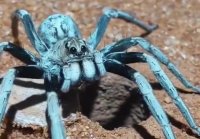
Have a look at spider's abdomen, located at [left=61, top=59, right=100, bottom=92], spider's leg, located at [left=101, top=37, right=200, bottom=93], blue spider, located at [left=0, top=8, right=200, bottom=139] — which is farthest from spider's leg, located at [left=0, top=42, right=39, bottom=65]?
spider's leg, located at [left=101, top=37, right=200, bottom=93]

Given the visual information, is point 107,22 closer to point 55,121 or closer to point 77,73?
point 77,73

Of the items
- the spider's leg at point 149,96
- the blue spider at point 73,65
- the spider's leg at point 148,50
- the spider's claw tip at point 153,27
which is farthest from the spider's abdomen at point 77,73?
the spider's claw tip at point 153,27

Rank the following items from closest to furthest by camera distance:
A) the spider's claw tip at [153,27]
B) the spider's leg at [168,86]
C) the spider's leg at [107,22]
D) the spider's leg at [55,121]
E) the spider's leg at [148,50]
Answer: the spider's leg at [55,121] → the spider's leg at [168,86] → the spider's leg at [148,50] → the spider's leg at [107,22] → the spider's claw tip at [153,27]

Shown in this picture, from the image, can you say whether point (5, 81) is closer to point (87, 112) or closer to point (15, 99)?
point (15, 99)

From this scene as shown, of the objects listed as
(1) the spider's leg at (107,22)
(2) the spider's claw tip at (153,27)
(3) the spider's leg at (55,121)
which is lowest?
(3) the spider's leg at (55,121)

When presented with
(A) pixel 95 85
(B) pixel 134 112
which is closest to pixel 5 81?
(A) pixel 95 85

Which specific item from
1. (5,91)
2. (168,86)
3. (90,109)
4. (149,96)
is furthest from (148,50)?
(5,91)

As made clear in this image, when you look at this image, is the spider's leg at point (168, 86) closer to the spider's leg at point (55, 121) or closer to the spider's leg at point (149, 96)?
the spider's leg at point (149, 96)

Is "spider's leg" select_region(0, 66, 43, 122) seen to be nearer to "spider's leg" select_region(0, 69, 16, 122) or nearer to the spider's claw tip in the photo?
"spider's leg" select_region(0, 69, 16, 122)
